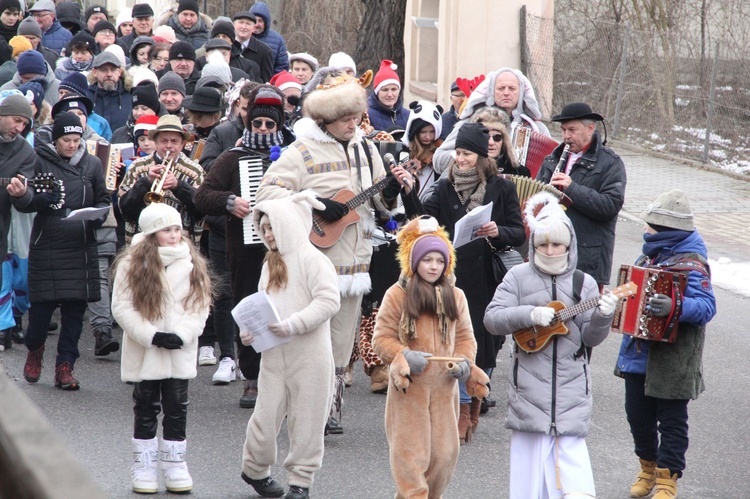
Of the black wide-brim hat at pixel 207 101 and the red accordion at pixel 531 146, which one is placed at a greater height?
the black wide-brim hat at pixel 207 101

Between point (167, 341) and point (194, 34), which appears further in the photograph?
point (194, 34)

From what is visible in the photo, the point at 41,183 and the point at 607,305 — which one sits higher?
the point at 41,183

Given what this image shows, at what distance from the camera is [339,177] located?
6.09 meters

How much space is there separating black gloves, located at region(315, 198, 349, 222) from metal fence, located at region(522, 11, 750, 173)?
12616 mm

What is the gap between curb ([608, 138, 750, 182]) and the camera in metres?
16.8

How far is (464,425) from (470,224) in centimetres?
127

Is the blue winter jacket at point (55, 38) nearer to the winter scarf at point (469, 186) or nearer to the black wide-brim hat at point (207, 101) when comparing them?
the black wide-brim hat at point (207, 101)

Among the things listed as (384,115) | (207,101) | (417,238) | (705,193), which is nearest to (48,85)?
(207,101)

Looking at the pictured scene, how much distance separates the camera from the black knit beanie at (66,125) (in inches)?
295

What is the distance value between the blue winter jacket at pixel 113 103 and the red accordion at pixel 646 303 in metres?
6.71

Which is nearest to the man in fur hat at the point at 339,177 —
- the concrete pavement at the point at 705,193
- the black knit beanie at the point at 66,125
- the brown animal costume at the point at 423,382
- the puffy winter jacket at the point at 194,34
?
the brown animal costume at the point at 423,382

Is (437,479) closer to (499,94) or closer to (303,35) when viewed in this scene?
(499,94)

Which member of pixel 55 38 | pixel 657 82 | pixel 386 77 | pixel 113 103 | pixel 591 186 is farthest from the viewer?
pixel 657 82

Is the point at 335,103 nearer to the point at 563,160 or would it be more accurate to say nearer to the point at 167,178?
the point at 563,160
